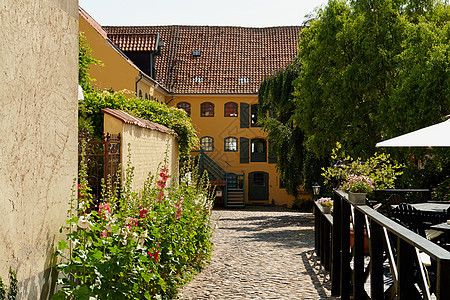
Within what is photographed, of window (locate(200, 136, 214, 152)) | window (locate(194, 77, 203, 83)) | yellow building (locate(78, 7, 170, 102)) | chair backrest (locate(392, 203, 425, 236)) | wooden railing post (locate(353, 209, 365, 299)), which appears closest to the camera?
wooden railing post (locate(353, 209, 365, 299))

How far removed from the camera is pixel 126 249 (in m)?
4.66

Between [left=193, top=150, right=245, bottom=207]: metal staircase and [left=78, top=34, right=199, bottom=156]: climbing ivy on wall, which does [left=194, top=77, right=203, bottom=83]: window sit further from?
[left=78, top=34, right=199, bottom=156]: climbing ivy on wall

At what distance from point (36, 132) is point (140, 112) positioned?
986cm

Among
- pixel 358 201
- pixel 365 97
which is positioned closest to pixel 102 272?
pixel 358 201

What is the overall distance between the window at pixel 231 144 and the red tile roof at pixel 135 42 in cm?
845

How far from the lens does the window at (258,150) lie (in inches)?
1369

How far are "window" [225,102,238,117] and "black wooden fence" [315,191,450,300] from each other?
1038 inches

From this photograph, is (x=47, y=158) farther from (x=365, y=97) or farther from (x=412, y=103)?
(x=365, y=97)

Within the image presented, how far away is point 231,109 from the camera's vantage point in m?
34.3

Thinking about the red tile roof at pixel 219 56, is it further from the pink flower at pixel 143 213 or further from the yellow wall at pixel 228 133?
the pink flower at pixel 143 213

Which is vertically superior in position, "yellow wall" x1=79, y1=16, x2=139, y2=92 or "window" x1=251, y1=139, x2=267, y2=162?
"yellow wall" x1=79, y1=16, x2=139, y2=92

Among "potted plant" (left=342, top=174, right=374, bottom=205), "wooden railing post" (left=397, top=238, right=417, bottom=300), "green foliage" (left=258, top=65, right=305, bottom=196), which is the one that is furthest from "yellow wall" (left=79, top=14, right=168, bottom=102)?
"wooden railing post" (left=397, top=238, right=417, bottom=300)

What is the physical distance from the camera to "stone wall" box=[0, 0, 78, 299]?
3.52 metres

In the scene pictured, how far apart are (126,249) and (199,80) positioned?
29740 millimetres
